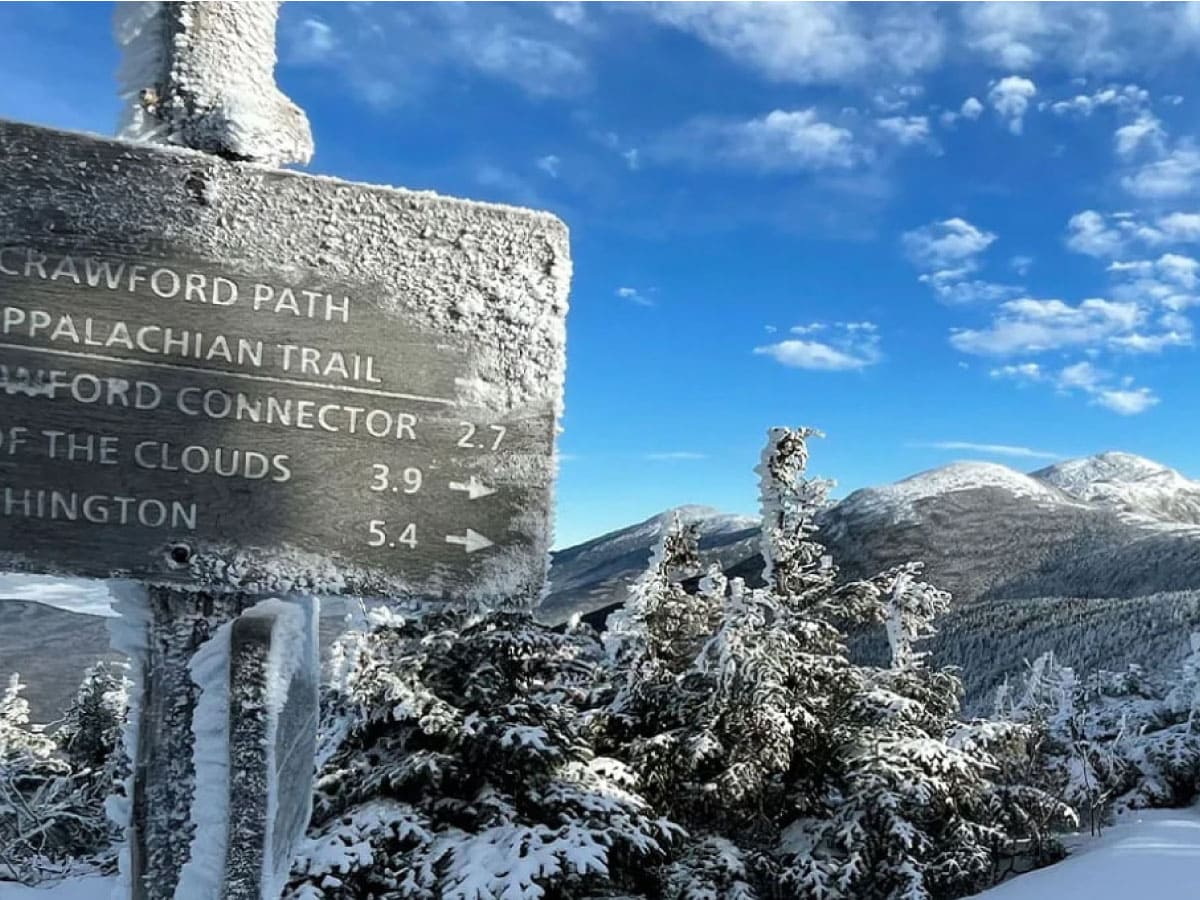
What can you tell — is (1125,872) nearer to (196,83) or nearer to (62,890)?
(196,83)

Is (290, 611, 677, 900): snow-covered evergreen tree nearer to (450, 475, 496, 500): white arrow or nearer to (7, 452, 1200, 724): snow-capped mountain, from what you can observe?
(450, 475, 496, 500): white arrow

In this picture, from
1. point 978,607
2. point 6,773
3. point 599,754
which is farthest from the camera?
point 978,607

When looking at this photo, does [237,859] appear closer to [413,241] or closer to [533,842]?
[413,241]

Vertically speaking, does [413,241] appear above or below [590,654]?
above

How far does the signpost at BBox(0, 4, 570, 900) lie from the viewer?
125 centimetres

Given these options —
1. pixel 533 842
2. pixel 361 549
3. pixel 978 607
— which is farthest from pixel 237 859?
pixel 978 607

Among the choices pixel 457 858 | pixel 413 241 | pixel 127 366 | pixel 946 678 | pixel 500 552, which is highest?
pixel 413 241

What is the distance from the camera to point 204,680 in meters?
1.29

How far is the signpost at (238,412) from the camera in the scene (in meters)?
1.25

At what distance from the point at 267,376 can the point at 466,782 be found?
602 cm

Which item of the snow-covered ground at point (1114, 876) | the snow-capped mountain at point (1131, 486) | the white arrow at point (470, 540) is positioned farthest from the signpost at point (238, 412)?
the snow-capped mountain at point (1131, 486)

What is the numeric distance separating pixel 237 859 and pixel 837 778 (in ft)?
24.8

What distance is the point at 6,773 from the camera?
11672mm

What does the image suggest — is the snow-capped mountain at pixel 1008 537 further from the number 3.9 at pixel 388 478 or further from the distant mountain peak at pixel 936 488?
the number 3.9 at pixel 388 478
